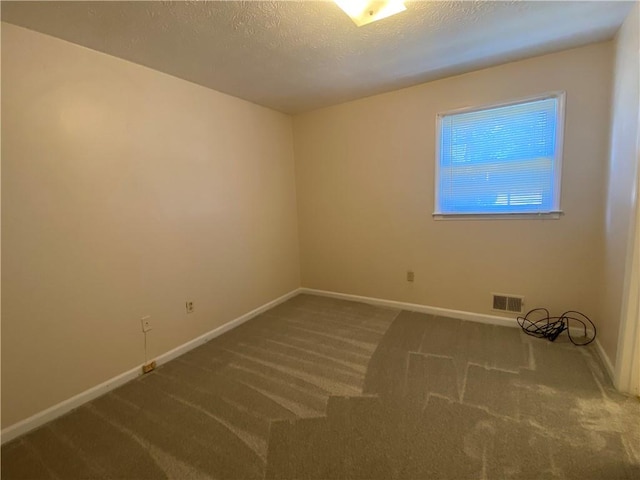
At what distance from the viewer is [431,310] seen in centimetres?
316

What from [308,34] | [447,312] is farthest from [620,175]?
[308,34]

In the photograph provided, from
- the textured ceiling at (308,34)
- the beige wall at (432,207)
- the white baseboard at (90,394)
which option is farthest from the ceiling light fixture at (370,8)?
the white baseboard at (90,394)

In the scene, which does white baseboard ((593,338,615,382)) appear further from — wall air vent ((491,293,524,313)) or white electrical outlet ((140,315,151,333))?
white electrical outlet ((140,315,151,333))

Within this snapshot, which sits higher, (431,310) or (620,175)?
(620,175)

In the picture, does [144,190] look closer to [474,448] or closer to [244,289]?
[244,289]

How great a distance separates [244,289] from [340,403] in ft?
5.67

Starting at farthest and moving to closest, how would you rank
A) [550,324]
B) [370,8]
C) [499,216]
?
[499,216] → [550,324] → [370,8]

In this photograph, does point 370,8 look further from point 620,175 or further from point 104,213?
point 104,213

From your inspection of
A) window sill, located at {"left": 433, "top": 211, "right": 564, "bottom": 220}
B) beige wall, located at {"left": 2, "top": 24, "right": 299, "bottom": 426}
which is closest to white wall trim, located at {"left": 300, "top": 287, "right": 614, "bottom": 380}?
window sill, located at {"left": 433, "top": 211, "right": 564, "bottom": 220}

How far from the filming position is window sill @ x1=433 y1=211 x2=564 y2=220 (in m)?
2.52

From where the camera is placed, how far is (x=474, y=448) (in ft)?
4.82

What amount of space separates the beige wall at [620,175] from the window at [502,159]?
0.35 metres

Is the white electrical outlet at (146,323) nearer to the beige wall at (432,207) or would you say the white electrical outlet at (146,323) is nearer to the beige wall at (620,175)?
the beige wall at (432,207)

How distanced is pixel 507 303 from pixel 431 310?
70 cm
